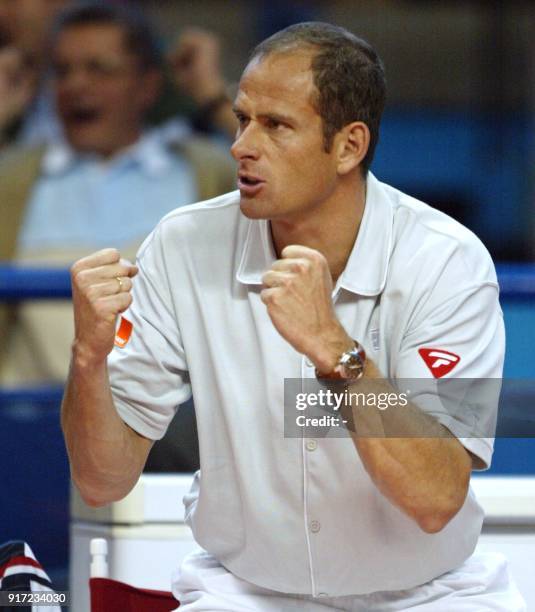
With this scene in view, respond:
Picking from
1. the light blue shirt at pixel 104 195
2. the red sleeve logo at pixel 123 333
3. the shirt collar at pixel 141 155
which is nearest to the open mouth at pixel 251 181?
the red sleeve logo at pixel 123 333

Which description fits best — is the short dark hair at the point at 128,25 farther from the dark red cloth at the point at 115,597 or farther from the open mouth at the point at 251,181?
the dark red cloth at the point at 115,597

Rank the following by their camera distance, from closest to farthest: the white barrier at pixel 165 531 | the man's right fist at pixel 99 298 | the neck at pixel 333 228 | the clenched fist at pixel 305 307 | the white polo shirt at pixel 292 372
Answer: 1. the clenched fist at pixel 305 307
2. the man's right fist at pixel 99 298
3. the white polo shirt at pixel 292 372
4. the neck at pixel 333 228
5. the white barrier at pixel 165 531

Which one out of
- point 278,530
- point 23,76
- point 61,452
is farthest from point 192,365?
point 23,76

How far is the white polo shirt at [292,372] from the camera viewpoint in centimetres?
227

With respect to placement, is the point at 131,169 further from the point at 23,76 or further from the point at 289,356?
the point at 289,356

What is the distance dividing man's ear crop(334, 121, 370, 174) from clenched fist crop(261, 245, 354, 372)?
31 centimetres

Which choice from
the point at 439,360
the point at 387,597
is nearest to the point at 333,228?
the point at 439,360

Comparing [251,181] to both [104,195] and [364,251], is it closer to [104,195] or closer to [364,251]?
[364,251]

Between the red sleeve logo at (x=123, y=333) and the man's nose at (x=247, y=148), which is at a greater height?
the man's nose at (x=247, y=148)

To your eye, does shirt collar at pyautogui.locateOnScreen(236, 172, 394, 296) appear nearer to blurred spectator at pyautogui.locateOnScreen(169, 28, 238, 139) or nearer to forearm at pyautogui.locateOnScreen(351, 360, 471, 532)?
forearm at pyautogui.locateOnScreen(351, 360, 471, 532)

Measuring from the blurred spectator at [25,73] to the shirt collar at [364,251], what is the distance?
93.0 inches

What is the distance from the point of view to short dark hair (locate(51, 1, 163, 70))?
4.34 meters

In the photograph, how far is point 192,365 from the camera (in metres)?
2.38

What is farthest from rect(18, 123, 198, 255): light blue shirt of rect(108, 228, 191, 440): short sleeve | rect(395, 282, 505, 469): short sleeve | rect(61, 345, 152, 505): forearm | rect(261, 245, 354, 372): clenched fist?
rect(261, 245, 354, 372): clenched fist
